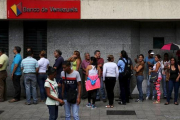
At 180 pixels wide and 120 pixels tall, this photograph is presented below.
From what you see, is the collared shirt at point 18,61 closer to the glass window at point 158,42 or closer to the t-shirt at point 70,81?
the t-shirt at point 70,81

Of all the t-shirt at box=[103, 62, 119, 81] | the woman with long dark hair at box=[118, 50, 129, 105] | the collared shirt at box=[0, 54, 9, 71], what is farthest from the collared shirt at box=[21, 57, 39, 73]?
the woman with long dark hair at box=[118, 50, 129, 105]

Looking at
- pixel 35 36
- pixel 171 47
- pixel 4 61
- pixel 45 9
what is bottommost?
pixel 4 61

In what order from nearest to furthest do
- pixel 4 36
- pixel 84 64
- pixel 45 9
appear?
pixel 45 9, pixel 84 64, pixel 4 36

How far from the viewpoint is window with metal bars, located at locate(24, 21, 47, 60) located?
14.3 meters

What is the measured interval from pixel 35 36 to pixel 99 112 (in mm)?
4627

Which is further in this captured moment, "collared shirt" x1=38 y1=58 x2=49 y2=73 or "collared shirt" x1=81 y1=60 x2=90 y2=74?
"collared shirt" x1=81 y1=60 x2=90 y2=74

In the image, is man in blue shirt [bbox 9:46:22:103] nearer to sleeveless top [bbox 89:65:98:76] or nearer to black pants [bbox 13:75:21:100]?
black pants [bbox 13:75:21:100]

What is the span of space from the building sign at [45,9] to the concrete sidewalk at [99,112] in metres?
3.19

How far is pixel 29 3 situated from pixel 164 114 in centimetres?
627

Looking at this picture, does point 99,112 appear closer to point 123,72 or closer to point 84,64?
point 123,72

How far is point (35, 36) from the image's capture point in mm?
14312

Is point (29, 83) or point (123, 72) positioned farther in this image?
point (29, 83)

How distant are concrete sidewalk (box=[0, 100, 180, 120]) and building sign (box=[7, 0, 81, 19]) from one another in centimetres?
319

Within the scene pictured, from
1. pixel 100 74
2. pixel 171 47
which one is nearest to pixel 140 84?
pixel 100 74
